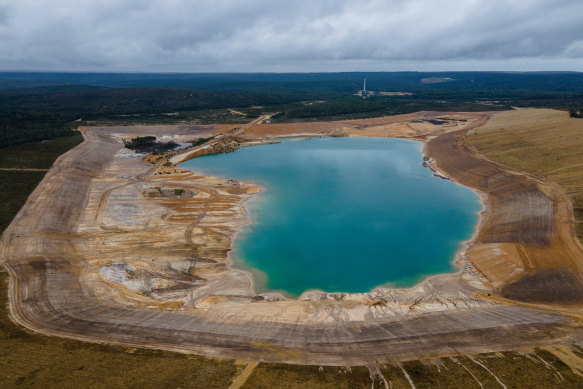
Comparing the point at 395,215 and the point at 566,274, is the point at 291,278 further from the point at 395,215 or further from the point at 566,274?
the point at 566,274

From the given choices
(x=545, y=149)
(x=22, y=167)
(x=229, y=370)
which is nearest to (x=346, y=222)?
(x=229, y=370)

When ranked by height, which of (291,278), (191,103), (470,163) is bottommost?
(291,278)

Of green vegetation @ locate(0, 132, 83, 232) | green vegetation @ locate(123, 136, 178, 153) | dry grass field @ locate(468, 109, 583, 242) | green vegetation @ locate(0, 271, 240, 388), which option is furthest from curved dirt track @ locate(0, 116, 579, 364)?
green vegetation @ locate(123, 136, 178, 153)

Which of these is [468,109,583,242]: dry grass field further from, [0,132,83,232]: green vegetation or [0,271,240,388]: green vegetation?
[0,132,83,232]: green vegetation

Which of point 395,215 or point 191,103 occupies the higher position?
point 191,103

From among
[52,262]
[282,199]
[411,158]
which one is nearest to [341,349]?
[52,262]
